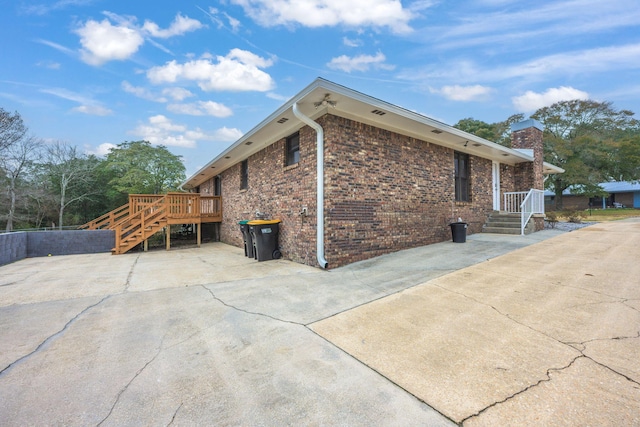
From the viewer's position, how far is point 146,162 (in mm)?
24250

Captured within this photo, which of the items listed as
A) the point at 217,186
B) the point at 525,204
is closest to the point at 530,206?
the point at 525,204

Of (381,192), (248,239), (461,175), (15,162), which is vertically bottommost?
(248,239)

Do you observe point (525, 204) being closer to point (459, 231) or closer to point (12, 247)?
point (459, 231)

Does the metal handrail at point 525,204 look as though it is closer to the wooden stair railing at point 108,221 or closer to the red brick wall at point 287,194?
the red brick wall at point 287,194

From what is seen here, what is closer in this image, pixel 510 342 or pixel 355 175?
pixel 510 342

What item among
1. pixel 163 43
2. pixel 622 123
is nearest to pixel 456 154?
pixel 163 43

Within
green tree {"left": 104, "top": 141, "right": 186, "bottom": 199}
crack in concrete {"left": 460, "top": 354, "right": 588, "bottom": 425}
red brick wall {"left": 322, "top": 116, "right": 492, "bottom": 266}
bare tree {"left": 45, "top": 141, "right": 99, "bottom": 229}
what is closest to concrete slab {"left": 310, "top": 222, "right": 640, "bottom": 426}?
crack in concrete {"left": 460, "top": 354, "right": 588, "bottom": 425}

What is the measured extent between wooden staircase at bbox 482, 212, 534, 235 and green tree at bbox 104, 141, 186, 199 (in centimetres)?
2461

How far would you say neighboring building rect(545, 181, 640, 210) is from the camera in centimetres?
3031

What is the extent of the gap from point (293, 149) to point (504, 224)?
7929 mm

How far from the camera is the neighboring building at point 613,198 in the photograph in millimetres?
30311

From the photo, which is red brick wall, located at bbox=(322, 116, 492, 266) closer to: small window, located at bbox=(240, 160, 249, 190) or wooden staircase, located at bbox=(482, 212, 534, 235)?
wooden staircase, located at bbox=(482, 212, 534, 235)

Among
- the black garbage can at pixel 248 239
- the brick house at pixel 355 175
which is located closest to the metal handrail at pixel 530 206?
the brick house at pixel 355 175

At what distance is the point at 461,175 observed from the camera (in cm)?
920
